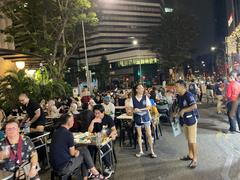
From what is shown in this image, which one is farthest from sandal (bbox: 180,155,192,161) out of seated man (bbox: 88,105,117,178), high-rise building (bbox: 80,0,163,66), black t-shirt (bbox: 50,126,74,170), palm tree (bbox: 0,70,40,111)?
high-rise building (bbox: 80,0,163,66)

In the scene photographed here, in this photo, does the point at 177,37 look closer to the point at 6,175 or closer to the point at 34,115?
the point at 34,115

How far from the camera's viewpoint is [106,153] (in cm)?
590

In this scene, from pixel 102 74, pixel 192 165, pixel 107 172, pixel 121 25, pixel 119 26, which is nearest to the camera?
pixel 107 172

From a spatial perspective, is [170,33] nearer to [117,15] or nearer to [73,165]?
[73,165]

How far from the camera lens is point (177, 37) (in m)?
43.0

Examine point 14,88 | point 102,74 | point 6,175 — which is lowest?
point 6,175

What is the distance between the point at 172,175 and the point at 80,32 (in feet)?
60.5

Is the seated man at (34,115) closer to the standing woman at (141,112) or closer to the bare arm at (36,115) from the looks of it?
the bare arm at (36,115)

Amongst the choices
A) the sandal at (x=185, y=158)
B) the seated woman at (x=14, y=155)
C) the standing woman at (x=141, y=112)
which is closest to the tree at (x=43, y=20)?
the standing woman at (x=141, y=112)

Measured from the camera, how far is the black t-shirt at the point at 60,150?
Result: 470cm

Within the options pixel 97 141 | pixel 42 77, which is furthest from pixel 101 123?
pixel 42 77

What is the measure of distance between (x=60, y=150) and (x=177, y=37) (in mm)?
40645

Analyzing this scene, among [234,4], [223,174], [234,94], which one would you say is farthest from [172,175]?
[234,4]

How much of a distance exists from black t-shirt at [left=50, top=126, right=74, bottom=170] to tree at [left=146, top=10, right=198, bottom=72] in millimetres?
39955
